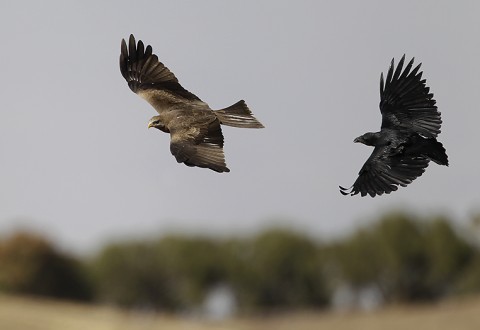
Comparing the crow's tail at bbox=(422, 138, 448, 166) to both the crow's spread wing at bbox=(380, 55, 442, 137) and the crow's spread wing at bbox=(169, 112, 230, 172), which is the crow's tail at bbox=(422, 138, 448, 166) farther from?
the crow's spread wing at bbox=(169, 112, 230, 172)

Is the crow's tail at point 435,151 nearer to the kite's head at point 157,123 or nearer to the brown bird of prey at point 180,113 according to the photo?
the brown bird of prey at point 180,113

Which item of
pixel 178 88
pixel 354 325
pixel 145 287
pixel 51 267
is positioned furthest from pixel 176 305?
pixel 178 88

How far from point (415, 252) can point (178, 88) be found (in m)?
79.6

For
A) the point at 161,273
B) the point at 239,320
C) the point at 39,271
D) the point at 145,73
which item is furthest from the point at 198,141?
the point at 161,273

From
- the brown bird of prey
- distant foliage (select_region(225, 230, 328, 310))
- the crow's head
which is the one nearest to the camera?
the crow's head

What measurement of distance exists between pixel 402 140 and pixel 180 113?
286 cm

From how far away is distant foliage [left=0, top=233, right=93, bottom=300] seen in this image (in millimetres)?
93062

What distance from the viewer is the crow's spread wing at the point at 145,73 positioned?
13812 millimetres

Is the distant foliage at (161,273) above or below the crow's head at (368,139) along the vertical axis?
above

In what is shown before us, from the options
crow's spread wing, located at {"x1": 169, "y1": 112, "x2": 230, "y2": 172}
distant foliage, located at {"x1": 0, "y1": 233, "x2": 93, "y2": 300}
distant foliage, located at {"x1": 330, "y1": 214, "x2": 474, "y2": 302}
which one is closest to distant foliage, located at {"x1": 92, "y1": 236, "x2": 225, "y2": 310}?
distant foliage, located at {"x1": 0, "y1": 233, "x2": 93, "y2": 300}

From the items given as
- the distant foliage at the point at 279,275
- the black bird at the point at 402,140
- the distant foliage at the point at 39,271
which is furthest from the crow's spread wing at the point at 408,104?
the distant foliage at the point at 39,271

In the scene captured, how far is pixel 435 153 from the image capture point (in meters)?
10.4

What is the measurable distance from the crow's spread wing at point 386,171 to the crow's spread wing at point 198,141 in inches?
50.9

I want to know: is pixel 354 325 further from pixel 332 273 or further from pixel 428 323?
pixel 332 273
